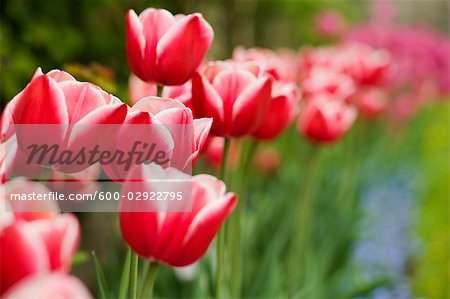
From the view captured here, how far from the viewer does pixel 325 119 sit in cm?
151

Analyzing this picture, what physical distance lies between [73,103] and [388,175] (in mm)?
3614

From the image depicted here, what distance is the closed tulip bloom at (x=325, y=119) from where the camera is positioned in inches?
59.3

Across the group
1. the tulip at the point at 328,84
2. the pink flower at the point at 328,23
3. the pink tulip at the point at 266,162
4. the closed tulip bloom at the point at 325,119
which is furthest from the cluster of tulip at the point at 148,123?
the pink flower at the point at 328,23

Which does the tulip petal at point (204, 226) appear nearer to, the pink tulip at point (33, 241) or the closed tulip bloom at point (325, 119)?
the pink tulip at point (33, 241)

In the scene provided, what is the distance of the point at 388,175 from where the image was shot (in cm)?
404

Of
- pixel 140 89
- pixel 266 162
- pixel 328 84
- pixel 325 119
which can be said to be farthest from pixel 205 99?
pixel 266 162

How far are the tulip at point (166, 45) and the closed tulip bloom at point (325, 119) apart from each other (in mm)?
748

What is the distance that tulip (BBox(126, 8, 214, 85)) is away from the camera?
2.51 ft

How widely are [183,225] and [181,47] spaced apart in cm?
26

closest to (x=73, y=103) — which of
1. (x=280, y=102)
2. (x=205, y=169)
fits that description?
(x=280, y=102)

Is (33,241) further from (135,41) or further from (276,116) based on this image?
(276,116)

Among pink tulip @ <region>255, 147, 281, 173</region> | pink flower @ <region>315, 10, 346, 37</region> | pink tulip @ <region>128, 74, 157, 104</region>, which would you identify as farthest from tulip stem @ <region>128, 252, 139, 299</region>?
pink flower @ <region>315, 10, 346, 37</region>

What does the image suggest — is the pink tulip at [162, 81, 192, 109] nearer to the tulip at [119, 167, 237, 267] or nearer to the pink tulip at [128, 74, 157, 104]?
the pink tulip at [128, 74, 157, 104]

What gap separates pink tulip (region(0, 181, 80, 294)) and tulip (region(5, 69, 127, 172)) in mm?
130
